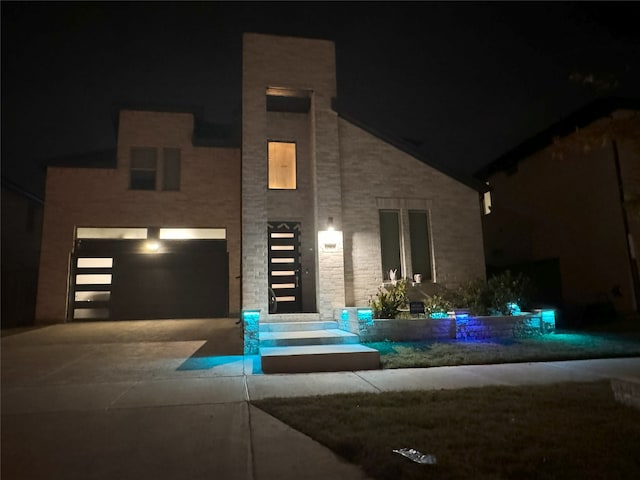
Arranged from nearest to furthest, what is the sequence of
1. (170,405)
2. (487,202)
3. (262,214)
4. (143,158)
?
(170,405)
(262,214)
(143,158)
(487,202)

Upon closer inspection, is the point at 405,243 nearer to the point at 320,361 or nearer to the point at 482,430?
the point at 320,361

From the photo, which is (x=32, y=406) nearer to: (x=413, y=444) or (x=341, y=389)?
(x=341, y=389)

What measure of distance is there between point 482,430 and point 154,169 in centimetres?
1402

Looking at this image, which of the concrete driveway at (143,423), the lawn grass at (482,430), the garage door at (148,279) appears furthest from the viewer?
the garage door at (148,279)

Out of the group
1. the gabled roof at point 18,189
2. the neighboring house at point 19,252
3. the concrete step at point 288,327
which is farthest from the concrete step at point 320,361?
the gabled roof at point 18,189

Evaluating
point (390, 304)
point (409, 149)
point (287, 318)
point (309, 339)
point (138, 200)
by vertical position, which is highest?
point (409, 149)

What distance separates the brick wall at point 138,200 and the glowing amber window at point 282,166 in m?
3.76

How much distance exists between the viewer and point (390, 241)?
10773mm

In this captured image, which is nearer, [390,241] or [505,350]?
[505,350]

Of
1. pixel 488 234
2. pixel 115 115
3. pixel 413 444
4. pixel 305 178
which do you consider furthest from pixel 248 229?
pixel 488 234

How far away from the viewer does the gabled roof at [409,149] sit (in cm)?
1085

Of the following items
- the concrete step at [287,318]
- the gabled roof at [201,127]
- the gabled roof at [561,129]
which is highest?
the gabled roof at [201,127]

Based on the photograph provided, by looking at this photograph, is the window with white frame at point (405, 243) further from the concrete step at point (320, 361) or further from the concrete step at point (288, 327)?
the concrete step at point (320, 361)

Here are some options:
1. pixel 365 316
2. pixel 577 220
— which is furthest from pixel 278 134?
pixel 577 220
